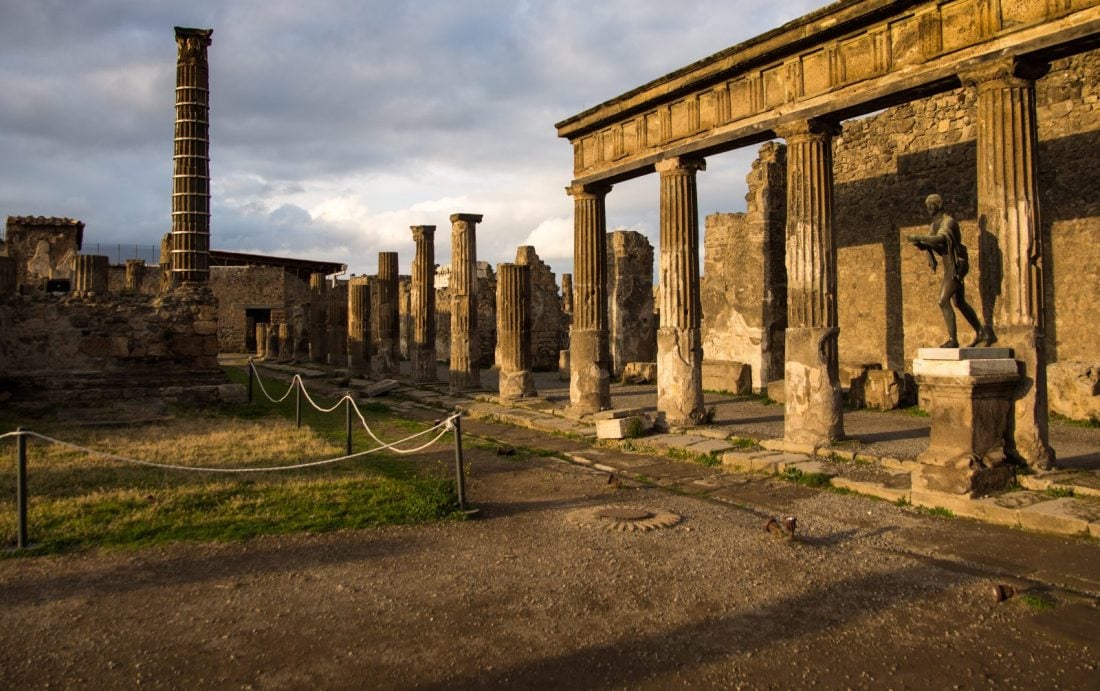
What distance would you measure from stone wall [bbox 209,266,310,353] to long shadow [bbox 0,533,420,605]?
35740 mm

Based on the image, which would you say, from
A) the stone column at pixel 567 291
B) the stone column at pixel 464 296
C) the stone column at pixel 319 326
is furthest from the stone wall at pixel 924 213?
the stone column at pixel 319 326

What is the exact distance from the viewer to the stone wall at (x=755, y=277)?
16438mm

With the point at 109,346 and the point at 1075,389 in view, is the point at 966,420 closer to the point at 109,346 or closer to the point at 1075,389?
the point at 1075,389

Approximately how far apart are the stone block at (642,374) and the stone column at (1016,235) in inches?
461

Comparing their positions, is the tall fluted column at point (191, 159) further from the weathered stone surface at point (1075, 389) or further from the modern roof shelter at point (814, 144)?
the weathered stone surface at point (1075, 389)

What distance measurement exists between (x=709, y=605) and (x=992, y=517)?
3193 millimetres

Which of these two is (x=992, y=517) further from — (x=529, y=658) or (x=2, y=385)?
(x=2, y=385)

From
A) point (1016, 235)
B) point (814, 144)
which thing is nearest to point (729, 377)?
point (814, 144)

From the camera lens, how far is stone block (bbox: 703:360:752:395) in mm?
15930

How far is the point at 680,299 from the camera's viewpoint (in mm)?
11320

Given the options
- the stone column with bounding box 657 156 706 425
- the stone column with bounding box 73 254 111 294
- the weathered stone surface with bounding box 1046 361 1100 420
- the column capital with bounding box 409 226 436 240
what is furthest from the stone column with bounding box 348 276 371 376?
the weathered stone surface with bounding box 1046 361 1100 420

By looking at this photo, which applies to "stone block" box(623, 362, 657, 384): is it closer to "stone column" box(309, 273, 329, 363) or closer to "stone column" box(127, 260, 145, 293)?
"stone column" box(309, 273, 329, 363)

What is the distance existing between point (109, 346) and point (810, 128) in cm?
1282

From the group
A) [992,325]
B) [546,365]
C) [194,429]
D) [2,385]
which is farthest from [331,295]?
[992,325]
